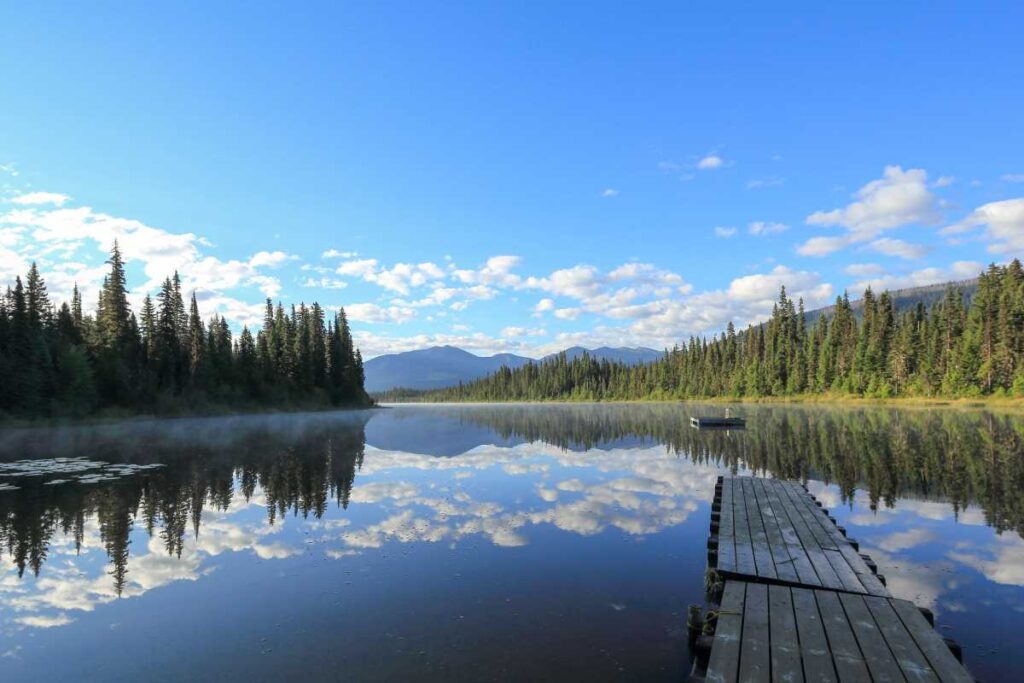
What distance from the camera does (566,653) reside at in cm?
847

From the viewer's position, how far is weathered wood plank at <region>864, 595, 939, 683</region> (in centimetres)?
666

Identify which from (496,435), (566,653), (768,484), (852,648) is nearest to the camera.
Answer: (852,648)

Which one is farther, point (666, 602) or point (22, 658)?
point (666, 602)

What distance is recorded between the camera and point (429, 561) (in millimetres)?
13273

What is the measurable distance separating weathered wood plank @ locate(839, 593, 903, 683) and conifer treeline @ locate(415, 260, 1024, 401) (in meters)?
84.0

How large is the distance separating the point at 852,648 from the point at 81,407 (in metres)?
84.8

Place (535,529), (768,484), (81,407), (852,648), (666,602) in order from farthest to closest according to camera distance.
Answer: (81,407), (768,484), (535,529), (666,602), (852,648)

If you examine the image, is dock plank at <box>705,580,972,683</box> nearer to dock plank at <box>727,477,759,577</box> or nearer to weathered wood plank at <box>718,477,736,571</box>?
dock plank at <box>727,477,759,577</box>

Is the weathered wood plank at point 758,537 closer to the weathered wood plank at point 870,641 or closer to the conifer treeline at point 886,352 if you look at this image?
the weathered wood plank at point 870,641

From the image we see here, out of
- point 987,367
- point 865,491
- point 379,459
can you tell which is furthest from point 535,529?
point 987,367

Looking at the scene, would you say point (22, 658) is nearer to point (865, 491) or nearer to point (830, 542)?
point (830, 542)

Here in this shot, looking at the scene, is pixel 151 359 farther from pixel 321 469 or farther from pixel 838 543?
pixel 838 543

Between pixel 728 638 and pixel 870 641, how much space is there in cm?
191

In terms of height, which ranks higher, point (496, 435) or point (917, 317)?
point (917, 317)
